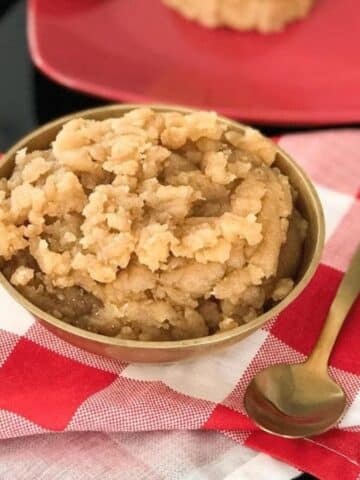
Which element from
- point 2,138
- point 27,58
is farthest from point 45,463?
point 27,58

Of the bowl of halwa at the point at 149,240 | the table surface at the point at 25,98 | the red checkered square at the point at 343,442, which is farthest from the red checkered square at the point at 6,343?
the table surface at the point at 25,98

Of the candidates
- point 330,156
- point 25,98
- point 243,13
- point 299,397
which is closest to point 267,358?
point 299,397

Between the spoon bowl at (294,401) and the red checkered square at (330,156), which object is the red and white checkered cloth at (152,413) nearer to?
the spoon bowl at (294,401)

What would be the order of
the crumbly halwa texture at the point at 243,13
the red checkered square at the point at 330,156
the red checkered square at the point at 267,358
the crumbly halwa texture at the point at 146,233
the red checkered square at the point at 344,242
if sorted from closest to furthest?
the crumbly halwa texture at the point at 146,233 < the red checkered square at the point at 267,358 < the red checkered square at the point at 344,242 < the red checkered square at the point at 330,156 < the crumbly halwa texture at the point at 243,13

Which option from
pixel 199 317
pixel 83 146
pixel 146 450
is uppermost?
pixel 83 146

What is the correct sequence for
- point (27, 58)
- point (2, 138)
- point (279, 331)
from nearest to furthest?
point (279, 331), point (2, 138), point (27, 58)

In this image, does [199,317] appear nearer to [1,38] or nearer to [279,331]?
[279,331]

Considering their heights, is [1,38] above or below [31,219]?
below
